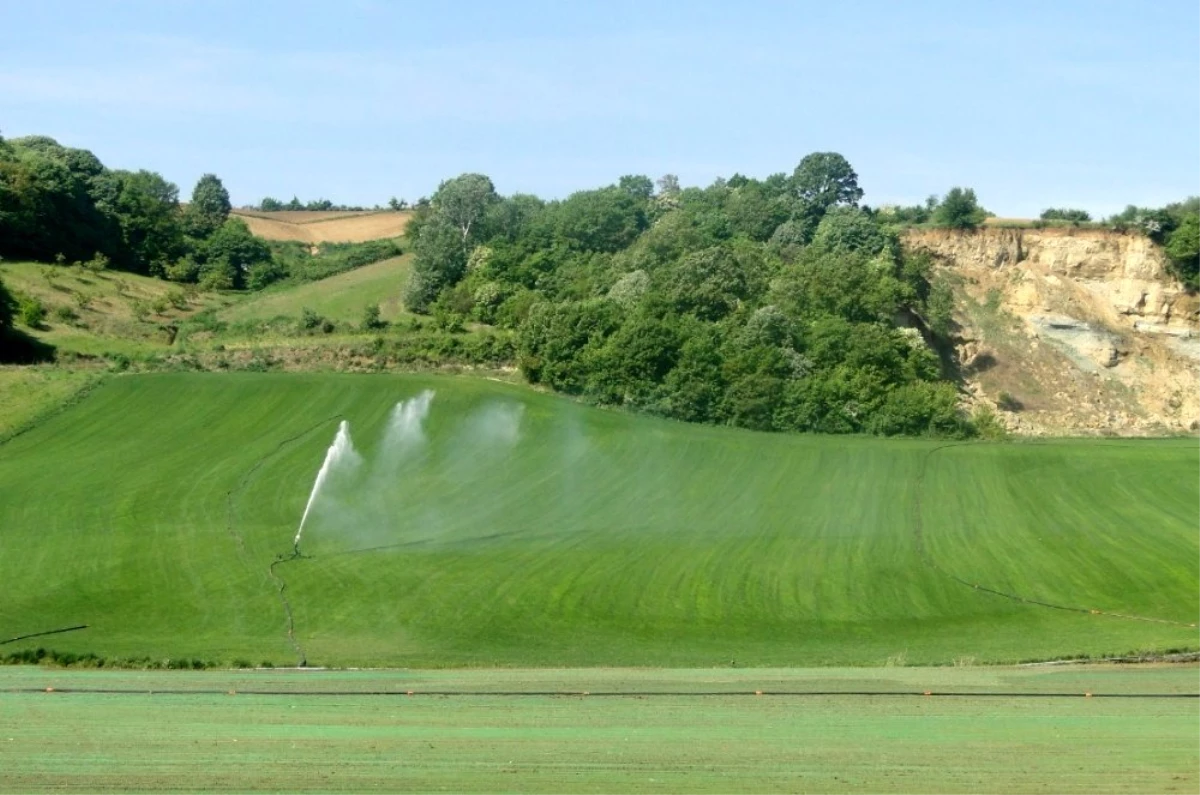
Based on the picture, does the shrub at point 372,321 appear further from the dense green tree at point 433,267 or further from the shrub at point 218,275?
the shrub at point 218,275

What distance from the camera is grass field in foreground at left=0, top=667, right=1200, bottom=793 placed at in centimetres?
1989

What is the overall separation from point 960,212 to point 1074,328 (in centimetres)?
1327

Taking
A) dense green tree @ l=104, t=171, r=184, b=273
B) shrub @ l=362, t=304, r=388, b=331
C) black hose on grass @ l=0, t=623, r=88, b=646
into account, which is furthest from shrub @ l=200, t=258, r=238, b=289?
black hose on grass @ l=0, t=623, r=88, b=646

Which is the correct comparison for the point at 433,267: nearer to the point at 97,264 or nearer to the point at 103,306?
the point at 103,306

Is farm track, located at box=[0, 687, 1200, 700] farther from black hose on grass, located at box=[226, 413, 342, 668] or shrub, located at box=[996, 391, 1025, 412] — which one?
shrub, located at box=[996, 391, 1025, 412]

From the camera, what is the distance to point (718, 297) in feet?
285

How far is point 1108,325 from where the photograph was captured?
10481 centimetres

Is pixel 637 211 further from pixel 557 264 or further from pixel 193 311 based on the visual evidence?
pixel 193 311

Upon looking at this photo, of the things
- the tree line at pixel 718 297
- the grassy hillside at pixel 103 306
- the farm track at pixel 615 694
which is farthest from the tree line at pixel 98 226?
the farm track at pixel 615 694

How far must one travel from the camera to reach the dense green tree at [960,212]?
108938mm

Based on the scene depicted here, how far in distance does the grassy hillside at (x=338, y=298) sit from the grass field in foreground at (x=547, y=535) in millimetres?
29316

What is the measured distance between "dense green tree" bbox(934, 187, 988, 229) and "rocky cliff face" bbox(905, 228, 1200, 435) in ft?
3.54

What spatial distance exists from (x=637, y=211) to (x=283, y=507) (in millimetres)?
67232

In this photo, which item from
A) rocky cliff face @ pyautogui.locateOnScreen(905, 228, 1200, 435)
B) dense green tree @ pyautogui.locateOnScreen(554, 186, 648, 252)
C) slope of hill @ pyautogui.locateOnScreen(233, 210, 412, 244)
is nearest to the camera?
rocky cliff face @ pyautogui.locateOnScreen(905, 228, 1200, 435)
